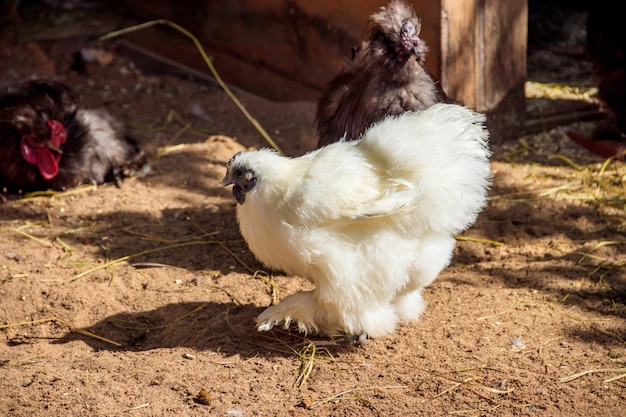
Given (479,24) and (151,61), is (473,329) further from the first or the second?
(151,61)

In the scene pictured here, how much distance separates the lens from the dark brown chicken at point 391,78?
4.68 metres

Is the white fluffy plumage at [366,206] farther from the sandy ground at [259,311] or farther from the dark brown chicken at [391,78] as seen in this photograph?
the dark brown chicken at [391,78]

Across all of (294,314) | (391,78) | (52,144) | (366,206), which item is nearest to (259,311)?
(294,314)

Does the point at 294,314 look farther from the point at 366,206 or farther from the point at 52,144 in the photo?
the point at 52,144

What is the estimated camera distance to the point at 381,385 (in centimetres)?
360

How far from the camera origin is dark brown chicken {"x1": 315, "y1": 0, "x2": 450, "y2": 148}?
468cm

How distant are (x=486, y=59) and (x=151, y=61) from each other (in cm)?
441

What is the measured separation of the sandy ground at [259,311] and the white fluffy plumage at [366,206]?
0.43 metres

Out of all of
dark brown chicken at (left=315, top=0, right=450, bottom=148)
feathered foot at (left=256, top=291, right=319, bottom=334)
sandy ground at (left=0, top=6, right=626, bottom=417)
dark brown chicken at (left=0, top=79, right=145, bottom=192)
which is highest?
dark brown chicken at (left=315, top=0, right=450, bottom=148)

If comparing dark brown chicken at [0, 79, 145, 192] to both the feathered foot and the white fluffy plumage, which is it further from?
the white fluffy plumage

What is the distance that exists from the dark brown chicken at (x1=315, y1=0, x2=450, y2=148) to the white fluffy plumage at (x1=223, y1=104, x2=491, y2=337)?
875 mm

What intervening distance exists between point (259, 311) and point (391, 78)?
171 cm

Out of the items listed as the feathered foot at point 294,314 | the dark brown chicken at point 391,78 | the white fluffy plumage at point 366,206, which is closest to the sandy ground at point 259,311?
the feathered foot at point 294,314

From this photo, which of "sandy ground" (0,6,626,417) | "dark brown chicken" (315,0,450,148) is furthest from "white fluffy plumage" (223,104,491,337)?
"dark brown chicken" (315,0,450,148)
